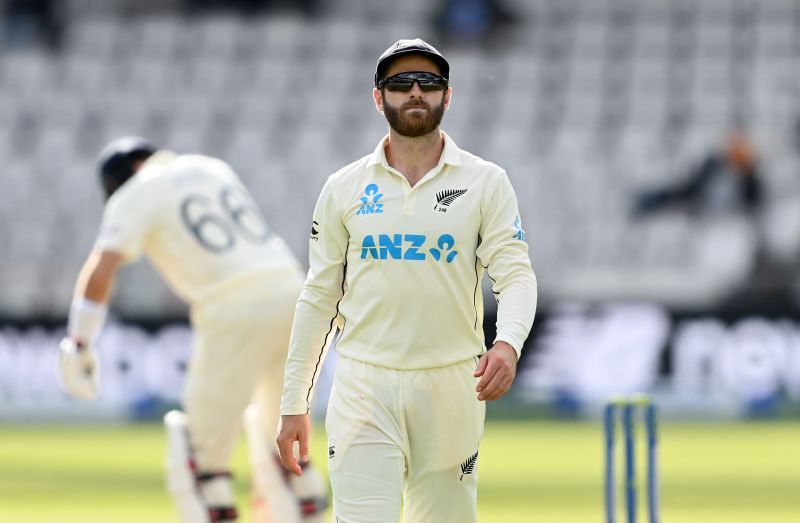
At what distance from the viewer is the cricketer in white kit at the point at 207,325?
586 cm

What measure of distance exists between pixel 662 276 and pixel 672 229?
1236 millimetres

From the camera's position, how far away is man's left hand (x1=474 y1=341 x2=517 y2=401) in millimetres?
3688

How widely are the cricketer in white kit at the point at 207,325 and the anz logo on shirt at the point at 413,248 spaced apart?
6.55ft

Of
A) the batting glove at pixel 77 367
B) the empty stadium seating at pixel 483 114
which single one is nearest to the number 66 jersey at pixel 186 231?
the batting glove at pixel 77 367

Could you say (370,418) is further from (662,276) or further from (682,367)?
(662,276)

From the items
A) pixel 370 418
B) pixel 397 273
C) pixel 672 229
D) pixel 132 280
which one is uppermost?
pixel 672 229

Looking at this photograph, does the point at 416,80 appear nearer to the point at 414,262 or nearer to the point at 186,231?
the point at 414,262

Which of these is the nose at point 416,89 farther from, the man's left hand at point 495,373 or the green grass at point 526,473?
the green grass at point 526,473

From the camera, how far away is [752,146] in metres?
17.2

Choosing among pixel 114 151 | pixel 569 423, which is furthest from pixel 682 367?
pixel 114 151

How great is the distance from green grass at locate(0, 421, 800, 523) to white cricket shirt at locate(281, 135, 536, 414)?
12.2 feet

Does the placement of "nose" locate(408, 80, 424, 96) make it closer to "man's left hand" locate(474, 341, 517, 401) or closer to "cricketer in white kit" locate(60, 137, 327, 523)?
"man's left hand" locate(474, 341, 517, 401)

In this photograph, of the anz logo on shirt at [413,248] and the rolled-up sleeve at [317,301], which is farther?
the rolled-up sleeve at [317,301]

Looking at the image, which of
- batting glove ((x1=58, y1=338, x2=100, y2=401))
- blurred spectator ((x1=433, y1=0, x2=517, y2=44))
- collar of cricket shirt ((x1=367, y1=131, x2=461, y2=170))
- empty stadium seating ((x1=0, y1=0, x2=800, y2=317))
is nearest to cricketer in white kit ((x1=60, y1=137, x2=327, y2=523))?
batting glove ((x1=58, y1=338, x2=100, y2=401))
